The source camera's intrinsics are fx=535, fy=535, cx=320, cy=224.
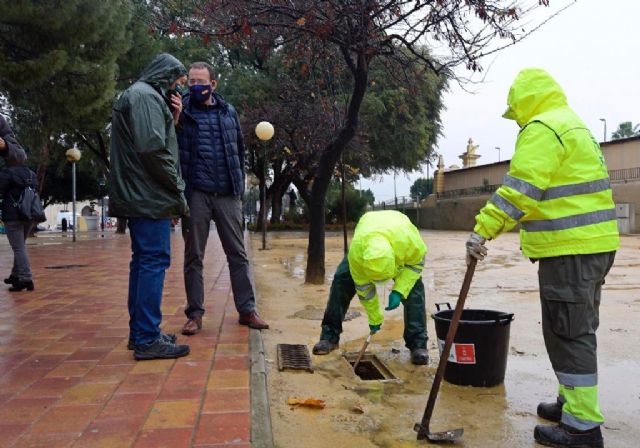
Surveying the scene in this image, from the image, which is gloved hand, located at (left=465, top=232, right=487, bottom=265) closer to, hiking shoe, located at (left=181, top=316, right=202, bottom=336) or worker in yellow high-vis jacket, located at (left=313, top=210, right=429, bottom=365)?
worker in yellow high-vis jacket, located at (left=313, top=210, right=429, bottom=365)

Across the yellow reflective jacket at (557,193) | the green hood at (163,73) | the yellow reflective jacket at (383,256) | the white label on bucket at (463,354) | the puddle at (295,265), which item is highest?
the green hood at (163,73)

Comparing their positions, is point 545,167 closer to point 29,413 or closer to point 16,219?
point 29,413

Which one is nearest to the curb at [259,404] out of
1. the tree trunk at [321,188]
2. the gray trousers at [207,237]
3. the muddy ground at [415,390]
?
the muddy ground at [415,390]

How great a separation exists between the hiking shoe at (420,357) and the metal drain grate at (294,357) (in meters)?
0.74

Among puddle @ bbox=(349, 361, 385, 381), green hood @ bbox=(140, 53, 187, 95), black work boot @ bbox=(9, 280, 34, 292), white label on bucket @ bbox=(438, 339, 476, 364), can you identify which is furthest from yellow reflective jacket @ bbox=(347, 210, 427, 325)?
black work boot @ bbox=(9, 280, 34, 292)

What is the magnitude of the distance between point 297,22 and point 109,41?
6239 millimetres

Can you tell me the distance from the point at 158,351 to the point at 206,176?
1.27 m

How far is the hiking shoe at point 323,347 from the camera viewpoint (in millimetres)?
3934

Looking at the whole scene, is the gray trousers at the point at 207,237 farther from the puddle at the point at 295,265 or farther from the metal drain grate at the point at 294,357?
the puddle at the point at 295,265

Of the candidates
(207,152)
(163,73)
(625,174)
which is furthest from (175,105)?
(625,174)

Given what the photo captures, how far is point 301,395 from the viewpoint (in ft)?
9.98

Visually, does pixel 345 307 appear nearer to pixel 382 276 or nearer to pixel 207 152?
pixel 382 276

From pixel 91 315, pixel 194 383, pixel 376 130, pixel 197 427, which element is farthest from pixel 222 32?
pixel 376 130

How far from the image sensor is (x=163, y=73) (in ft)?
10.7
